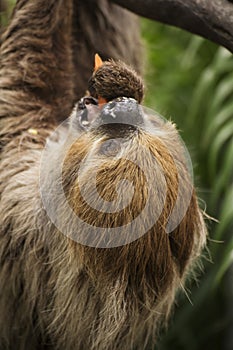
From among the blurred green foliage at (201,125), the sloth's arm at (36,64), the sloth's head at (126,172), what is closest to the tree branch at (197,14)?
the sloth's head at (126,172)

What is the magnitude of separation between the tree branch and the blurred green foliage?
5.37 feet

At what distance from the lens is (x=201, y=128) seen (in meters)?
6.09

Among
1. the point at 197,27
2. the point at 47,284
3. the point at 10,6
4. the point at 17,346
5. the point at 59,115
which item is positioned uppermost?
the point at 197,27

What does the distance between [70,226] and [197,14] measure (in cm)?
101

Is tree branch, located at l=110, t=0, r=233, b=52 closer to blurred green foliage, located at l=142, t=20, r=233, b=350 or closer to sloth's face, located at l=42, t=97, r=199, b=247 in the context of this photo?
sloth's face, located at l=42, t=97, r=199, b=247

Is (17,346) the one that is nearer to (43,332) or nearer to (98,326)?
(43,332)

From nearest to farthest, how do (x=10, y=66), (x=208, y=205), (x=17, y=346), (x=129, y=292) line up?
(x=129, y=292) < (x=17, y=346) < (x=10, y=66) < (x=208, y=205)

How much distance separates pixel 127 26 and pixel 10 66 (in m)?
0.93

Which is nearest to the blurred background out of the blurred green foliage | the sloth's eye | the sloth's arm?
the blurred green foliage

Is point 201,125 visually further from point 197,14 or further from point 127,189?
point 127,189

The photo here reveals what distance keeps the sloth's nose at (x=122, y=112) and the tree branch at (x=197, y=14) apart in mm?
549

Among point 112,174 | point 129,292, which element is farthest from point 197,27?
point 129,292

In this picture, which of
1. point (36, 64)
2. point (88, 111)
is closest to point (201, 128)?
point (36, 64)

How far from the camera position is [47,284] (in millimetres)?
3553
